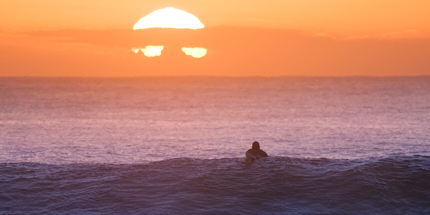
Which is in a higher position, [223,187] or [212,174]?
[212,174]

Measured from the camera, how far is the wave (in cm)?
1758

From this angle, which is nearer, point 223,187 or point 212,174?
point 223,187

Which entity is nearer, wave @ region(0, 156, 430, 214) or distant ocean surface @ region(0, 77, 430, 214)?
wave @ region(0, 156, 430, 214)

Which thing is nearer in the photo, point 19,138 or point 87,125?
point 19,138

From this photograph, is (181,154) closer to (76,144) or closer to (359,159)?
(76,144)

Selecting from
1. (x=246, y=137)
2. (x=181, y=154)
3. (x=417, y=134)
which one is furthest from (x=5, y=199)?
(x=417, y=134)

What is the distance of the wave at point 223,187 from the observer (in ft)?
57.7

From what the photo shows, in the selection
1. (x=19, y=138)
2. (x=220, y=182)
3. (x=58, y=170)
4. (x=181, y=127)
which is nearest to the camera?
(x=220, y=182)

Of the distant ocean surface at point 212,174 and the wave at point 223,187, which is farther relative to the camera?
the distant ocean surface at point 212,174

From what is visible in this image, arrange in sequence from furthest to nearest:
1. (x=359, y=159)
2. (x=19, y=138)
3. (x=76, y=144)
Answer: (x=19, y=138) → (x=76, y=144) → (x=359, y=159)

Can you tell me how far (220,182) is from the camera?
20.5 meters

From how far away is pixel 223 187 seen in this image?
65.1 ft

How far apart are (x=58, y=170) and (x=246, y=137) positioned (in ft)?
59.5

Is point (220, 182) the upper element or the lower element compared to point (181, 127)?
lower
